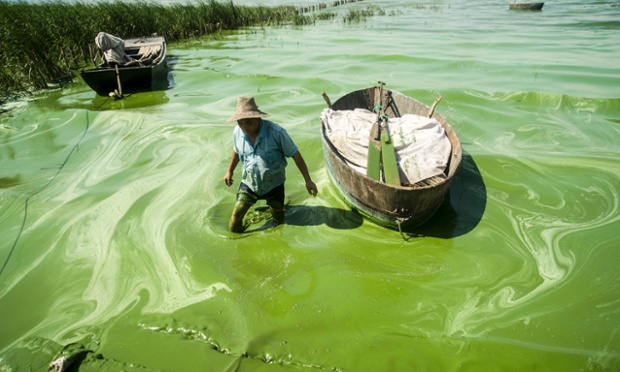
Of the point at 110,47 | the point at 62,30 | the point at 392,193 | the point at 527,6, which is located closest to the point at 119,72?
the point at 110,47

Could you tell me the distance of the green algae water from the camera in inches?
102

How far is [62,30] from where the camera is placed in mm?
10031

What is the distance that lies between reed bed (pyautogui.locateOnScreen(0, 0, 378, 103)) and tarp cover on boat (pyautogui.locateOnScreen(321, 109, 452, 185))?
876cm

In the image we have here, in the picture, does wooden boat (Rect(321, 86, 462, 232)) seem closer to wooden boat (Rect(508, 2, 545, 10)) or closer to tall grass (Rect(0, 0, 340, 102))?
tall grass (Rect(0, 0, 340, 102))

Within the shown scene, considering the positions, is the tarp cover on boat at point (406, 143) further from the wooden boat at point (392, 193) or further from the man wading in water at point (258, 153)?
the man wading in water at point (258, 153)

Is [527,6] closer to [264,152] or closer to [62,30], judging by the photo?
[62,30]

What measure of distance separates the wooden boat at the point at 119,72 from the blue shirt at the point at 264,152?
6655mm

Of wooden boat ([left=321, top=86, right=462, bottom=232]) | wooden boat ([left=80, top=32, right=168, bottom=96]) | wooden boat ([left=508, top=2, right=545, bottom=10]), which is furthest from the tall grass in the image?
wooden boat ([left=508, top=2, right=545, bottom=10])

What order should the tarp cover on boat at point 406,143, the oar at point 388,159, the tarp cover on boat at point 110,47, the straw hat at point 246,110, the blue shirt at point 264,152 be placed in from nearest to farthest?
the straw hat at point 246,110 < the blue shirt at point 264,152 < the oar at point 388,159 < the tarp cover on boat at point 406,143 < the tarp cover on boat at point 110,47

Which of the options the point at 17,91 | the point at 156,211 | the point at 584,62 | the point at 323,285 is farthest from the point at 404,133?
the point at 17,91

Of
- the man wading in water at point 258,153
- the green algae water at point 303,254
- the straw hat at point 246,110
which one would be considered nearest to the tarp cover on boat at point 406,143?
the green algae water at point 303,254

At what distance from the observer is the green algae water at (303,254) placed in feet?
8.47

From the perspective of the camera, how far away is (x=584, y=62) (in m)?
9.14

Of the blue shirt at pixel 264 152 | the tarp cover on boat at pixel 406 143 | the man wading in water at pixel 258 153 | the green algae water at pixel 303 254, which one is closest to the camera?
the green algae water at pixel 303 254
